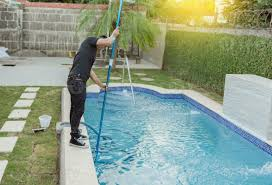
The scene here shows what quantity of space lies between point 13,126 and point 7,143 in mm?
930

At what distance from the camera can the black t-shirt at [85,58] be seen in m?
5.07

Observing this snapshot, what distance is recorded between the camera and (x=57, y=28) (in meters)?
17.5

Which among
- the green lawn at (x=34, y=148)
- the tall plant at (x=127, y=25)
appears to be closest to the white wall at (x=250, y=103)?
the green lawn at (x=34, y=148)

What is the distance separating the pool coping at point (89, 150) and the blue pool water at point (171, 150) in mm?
139

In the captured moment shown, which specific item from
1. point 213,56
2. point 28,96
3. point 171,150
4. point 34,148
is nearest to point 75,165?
point 34,148

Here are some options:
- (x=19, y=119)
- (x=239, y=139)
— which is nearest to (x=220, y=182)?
(x=239, y=139)

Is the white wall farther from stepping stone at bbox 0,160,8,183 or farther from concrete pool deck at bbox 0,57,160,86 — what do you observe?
concrete pool deck at bbox 0,57,160,86

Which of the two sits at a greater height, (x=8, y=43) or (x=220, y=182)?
(x=8, y=43)

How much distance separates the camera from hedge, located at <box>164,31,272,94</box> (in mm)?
8969

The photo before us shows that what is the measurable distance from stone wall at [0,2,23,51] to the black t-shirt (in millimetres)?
12857

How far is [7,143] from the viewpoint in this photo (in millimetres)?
5645

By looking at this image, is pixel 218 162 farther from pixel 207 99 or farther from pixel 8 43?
pixel 8 43

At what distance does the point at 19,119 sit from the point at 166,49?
30.8 ft

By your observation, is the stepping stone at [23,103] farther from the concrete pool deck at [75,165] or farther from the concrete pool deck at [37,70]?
the concrete pool deck at [37,70]
